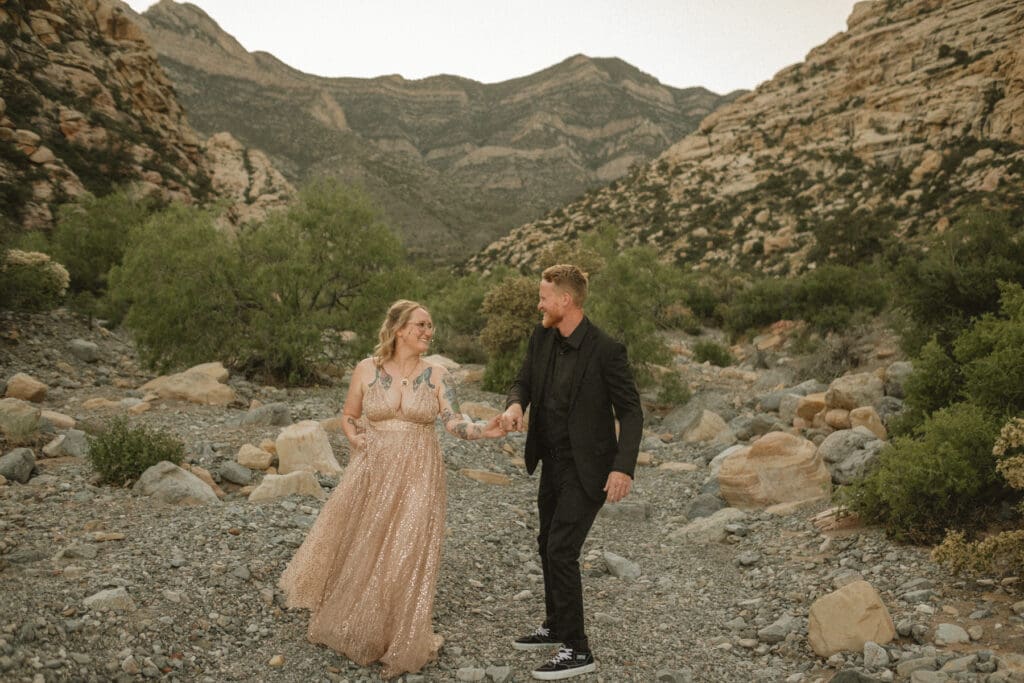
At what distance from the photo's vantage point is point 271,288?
40.9ft

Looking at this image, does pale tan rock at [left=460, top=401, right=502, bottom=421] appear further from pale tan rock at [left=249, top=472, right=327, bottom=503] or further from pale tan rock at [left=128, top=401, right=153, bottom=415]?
pale tan rock at [left=128, top=401, right=153, bottom=415]

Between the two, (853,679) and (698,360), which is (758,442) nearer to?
(853,679)

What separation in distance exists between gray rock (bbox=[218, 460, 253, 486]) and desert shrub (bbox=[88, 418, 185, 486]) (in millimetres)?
462

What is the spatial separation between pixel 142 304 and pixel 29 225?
1530 centimetres

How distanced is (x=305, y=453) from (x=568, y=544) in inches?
166

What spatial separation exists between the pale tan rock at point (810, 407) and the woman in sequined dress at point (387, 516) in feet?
25.6

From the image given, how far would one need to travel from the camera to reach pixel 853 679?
12.1 ft

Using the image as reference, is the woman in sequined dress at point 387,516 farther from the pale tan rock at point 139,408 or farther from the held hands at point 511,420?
the pale tan rock at point 139,408

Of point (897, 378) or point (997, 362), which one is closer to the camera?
point (997, 362)

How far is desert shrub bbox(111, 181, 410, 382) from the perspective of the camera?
1238 cm

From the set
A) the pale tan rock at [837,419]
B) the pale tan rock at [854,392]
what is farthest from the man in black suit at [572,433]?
the pale tan rock at [854,392]

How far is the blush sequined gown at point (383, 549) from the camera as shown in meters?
3.96

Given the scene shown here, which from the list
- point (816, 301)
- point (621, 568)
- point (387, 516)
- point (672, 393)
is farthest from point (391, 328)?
point (816, 301)

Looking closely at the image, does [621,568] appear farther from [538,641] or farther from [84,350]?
[84,350]
